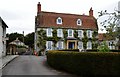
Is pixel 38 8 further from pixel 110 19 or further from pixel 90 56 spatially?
pixel 110 19

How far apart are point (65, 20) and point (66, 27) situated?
5.90ft

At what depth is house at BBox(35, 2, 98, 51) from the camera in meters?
48.3

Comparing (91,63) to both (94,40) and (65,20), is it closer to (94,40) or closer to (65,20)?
(65,20)

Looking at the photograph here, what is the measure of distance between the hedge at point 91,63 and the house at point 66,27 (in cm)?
2635

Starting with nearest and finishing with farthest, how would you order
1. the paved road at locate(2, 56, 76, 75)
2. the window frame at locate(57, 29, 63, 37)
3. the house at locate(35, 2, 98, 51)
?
the paved road at locate(2, 56, 76, 75) < the house at locate(35, 2, 98, 51) < the window frame at locate(57, 29, 63, 37)

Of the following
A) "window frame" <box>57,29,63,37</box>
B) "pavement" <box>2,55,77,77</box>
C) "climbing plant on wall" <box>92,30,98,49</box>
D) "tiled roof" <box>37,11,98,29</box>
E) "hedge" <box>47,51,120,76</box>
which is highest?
"tiled roof" <box>37,11,98,29</box>

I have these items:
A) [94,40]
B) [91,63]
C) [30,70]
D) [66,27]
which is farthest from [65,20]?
[91,63]

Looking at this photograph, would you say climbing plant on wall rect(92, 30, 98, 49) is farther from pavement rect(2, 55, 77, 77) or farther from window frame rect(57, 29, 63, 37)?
pavement rect(2, 55, 77, 77)

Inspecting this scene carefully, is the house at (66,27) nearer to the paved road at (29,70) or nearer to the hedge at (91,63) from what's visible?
the paved road at (29,70)

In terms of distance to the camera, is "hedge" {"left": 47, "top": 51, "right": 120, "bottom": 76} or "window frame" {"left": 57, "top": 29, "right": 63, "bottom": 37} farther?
"window frame" {"left": 57, "top": 29, "right": 63, "bottom": 37}

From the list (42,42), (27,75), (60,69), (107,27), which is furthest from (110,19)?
(42,42)

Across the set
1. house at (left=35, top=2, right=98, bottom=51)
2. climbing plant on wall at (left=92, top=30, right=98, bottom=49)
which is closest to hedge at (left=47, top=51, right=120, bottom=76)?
house at (left=35, top=2, right=98, bottom=51)

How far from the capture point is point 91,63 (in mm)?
17422

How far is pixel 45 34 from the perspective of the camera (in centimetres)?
4784
